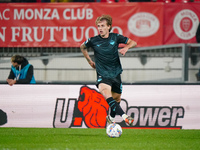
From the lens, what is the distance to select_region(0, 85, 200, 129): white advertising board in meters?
9.97

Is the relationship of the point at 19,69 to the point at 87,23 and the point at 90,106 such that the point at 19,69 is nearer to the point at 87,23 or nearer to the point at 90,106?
the point at 90,106

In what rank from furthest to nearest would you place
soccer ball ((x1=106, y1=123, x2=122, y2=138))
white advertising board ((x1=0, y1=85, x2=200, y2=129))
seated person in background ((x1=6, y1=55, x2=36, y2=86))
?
1. seated person in background ((x1=6, y1=55, x2=36, y2=86))
2. white advertising board ((x1=0, y1=85, x2=200, y2=129))
3. soccer ball ((x1=106, y1=123, x2=122, y2=138))

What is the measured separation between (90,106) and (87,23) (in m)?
3.79

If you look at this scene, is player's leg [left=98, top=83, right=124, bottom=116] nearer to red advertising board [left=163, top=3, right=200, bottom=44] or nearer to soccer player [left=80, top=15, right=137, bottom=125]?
soccer player [left=80, top=15, right=137, bottom=125]

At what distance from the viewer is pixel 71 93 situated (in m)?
10.1

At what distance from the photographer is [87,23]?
43.5 feet

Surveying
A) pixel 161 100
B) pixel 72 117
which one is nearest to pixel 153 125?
pixel 161 100

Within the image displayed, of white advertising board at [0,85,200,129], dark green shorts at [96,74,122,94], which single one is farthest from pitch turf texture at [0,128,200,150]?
white advertising board at [0,85,200,129]

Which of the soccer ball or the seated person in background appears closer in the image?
the soccer ball

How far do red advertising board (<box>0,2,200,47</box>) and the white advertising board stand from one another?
327 centimetres

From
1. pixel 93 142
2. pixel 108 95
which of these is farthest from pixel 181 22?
pixel 93 142

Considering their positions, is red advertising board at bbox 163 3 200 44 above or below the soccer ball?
above

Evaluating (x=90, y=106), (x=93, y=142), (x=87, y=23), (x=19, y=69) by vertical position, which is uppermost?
(x=87, y=23)

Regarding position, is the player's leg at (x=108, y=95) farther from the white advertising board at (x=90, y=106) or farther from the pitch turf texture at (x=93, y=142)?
the white advertising board at (x=90, y=106)
